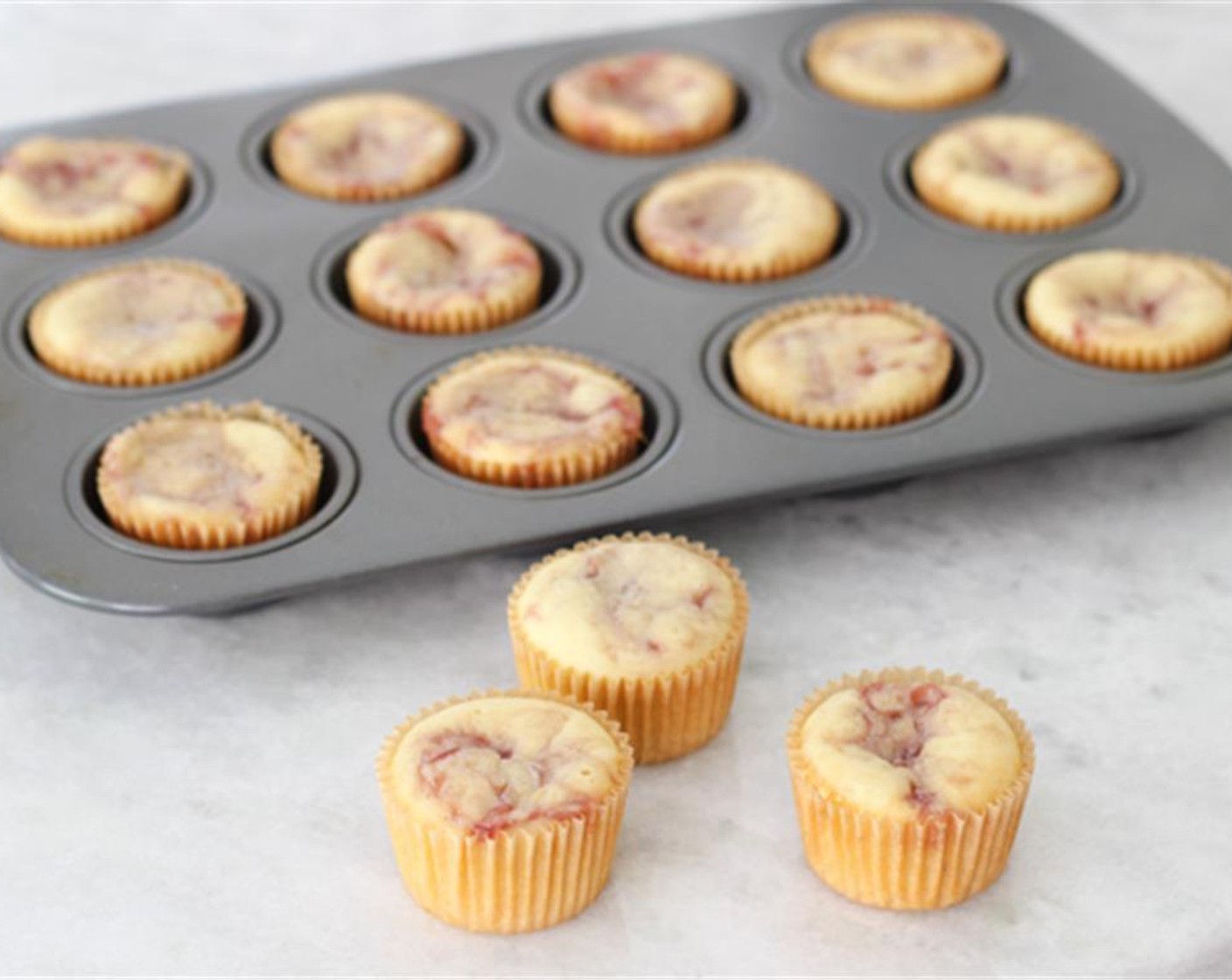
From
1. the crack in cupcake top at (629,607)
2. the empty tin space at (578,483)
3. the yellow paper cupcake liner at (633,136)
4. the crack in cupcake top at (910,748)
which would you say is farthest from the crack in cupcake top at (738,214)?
the crack in cupcake top at (910,748)

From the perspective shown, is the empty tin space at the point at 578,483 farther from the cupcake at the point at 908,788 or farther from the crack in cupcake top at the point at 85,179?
the crack in cupcake top at the point at 85,179

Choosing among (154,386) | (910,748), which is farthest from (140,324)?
(910,748)

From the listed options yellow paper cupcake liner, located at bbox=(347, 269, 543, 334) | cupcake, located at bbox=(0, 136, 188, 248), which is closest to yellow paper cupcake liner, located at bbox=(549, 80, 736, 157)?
yellow paper cupcake liner, located at bbox=(347, 269, 543, 334)

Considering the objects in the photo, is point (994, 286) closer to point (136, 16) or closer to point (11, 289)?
point (11, 289)

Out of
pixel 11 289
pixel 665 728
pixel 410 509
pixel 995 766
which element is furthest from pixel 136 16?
pixel 995 766

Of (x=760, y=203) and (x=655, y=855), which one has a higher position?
(x=760, y=203)

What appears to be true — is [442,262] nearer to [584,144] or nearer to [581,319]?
[581,319]
